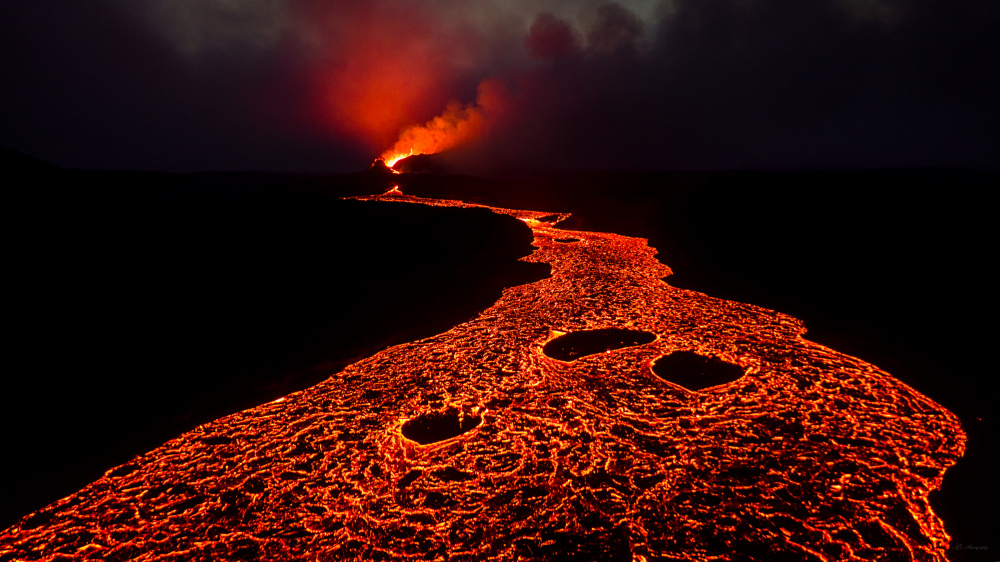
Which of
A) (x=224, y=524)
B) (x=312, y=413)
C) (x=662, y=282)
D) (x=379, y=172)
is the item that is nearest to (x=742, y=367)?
(x=662, y=282)

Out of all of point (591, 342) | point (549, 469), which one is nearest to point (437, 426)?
point (549, 469)

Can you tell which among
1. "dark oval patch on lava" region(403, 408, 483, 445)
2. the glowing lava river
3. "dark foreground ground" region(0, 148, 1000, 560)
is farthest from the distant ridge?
"dark oval patch on lava" region(403, 408, 483, 445)

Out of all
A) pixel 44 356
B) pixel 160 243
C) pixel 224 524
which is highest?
pixel 160 243

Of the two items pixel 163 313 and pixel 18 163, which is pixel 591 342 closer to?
pixel 163 313

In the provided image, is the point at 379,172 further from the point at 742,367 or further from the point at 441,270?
the point at 742,367

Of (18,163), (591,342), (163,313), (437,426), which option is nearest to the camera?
(437,426)

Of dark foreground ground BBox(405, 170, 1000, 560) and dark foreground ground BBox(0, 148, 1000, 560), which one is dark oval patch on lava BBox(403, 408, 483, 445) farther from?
dark foreground ground BBox(405, 170, 1000, 560)
